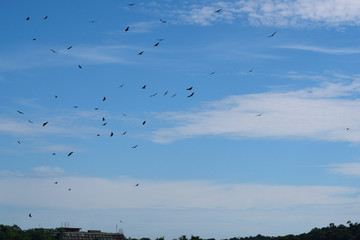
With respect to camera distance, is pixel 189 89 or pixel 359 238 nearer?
pixel 189 89

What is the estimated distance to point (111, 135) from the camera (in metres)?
59.4

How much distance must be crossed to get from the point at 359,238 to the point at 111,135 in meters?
160

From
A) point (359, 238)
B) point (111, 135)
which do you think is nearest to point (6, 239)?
point (359, 238)

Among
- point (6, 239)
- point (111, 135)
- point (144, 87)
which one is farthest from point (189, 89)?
point (6, 239)

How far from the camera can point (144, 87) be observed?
57.1m

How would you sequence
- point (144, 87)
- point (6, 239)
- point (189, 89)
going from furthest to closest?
point (6, 239) < point (144, 87) < point (189, 89)

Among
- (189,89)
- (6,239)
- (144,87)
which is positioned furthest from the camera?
(6,239)

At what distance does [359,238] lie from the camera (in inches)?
7869

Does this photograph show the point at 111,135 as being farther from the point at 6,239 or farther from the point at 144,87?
the point at 6,239

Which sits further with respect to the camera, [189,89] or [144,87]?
[144,87]

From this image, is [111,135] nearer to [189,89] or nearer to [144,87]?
[144,87]

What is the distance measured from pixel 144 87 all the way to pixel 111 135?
6113 millimetres

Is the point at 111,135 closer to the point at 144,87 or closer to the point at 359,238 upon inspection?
the point at 144,87

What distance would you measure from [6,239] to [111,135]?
6021 inches
